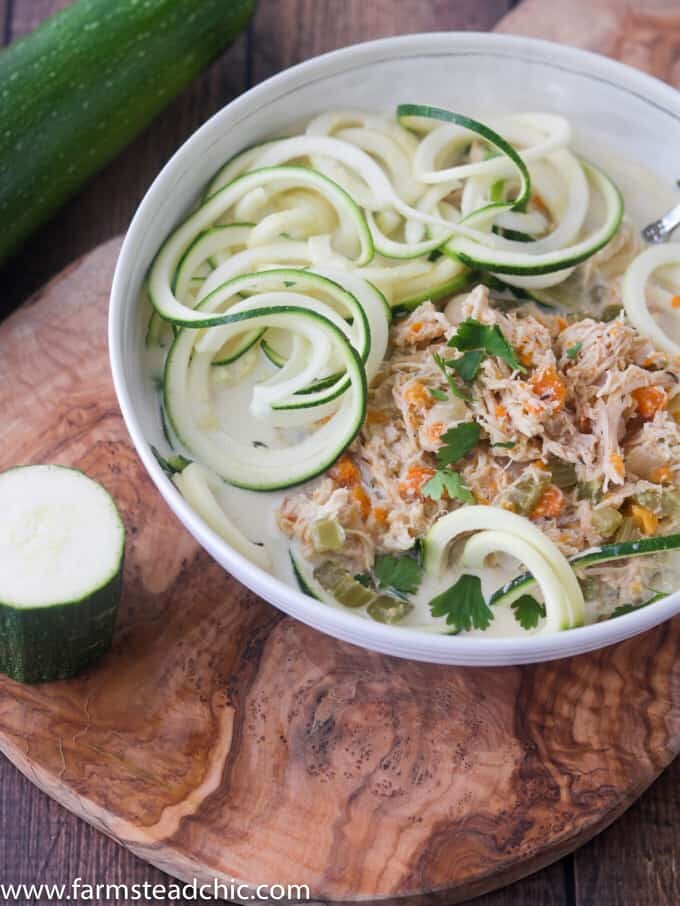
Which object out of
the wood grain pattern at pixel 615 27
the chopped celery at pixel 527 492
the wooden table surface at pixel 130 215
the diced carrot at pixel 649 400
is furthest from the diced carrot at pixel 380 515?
the wood grain pattern at pixel 615 27

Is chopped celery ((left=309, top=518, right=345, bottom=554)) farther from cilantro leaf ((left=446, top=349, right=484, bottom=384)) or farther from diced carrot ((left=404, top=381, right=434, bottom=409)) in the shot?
cilantro leaf ((left=446, top=349, right=484, bottom=384))

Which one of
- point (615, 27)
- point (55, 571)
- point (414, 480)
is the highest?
point (615, 27)

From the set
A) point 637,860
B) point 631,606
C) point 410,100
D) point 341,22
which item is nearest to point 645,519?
point 631,606

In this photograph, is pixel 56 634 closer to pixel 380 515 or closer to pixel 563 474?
pixel 380 515

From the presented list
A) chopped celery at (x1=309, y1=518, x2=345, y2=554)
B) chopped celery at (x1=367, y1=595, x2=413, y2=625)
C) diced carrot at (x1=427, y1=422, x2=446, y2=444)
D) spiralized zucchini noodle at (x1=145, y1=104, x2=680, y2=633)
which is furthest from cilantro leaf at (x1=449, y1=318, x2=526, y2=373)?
chopped celery at (x1=367, y1=595, x2=413, y2=625)

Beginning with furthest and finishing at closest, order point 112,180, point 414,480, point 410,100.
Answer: point 112,180
point 410,100
point 414,480

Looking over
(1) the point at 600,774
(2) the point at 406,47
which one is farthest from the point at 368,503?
(2) the point at 406,47
